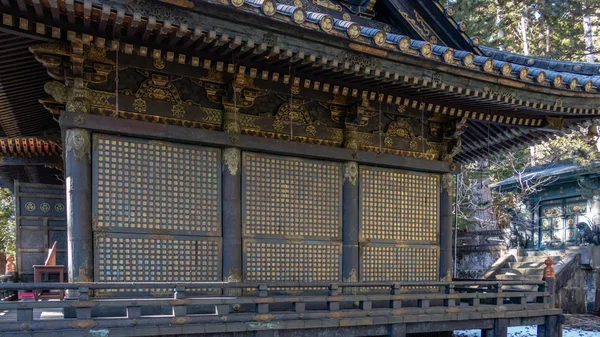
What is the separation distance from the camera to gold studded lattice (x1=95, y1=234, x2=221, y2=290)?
8758mm

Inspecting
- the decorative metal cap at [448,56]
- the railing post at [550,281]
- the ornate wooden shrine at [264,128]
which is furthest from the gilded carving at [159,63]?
the railing post at [550,281]

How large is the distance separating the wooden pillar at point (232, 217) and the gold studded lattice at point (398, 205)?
3.03m

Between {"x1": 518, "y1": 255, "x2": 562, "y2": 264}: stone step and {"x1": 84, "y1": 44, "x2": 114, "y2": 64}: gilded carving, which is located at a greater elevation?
{"x1": 84, "y1": 44, "x2": 114, "y2": 64}: gilded carving

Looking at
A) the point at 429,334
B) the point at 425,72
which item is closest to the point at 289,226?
the point at 425,72

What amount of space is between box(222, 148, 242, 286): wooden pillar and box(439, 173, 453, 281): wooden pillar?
536cm

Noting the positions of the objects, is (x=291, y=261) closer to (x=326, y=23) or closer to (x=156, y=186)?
(x=156, y=186)

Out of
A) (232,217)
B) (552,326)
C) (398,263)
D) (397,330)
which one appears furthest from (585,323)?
(232,217)

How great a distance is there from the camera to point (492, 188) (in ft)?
101

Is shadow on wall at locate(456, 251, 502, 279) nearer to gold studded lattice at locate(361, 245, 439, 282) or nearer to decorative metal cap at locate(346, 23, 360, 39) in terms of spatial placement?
gold studded lattice at locate(361, 245, 439, 282)

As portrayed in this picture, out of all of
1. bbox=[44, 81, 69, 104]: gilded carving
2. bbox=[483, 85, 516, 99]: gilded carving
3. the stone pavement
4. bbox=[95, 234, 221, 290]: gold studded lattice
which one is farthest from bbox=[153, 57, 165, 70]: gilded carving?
the stone pavement

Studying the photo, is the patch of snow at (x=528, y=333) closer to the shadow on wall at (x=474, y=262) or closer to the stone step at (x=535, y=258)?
→ the stone step at (x=535, y=258)

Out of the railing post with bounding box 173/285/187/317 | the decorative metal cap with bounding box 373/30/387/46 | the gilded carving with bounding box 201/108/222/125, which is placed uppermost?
the decorative metal cap with bounding box 373/30/387/46

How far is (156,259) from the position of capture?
9.17 metres

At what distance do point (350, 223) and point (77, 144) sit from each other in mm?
5849
